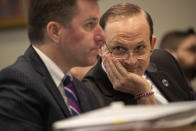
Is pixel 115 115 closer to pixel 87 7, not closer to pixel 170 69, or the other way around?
pixel 87 7

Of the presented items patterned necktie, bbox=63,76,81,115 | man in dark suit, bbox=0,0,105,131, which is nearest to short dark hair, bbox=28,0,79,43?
man in dark suit, bbox=0,0,105,131

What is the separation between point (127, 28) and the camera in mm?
2072

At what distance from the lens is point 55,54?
1733mm

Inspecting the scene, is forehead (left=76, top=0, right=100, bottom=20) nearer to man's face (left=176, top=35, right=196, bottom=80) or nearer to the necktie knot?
the necktie knot

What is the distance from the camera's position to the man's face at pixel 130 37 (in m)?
2.04

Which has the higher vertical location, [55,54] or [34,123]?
[55,54]

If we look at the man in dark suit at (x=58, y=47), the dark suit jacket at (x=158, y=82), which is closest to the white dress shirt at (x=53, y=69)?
the man in dark suit at (x=58, y=47)

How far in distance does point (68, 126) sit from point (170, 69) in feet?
5.49

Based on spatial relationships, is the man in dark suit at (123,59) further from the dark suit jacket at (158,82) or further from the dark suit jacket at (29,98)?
the dark suit jacket at (29,98)

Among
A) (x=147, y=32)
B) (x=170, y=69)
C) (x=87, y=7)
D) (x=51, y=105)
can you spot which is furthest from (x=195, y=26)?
(x=51, y=105)

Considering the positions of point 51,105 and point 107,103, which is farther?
point 107,103

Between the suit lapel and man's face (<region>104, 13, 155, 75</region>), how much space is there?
509mm

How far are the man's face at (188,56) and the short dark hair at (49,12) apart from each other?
2.46m

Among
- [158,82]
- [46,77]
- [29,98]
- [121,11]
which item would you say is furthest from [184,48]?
[29,98]
